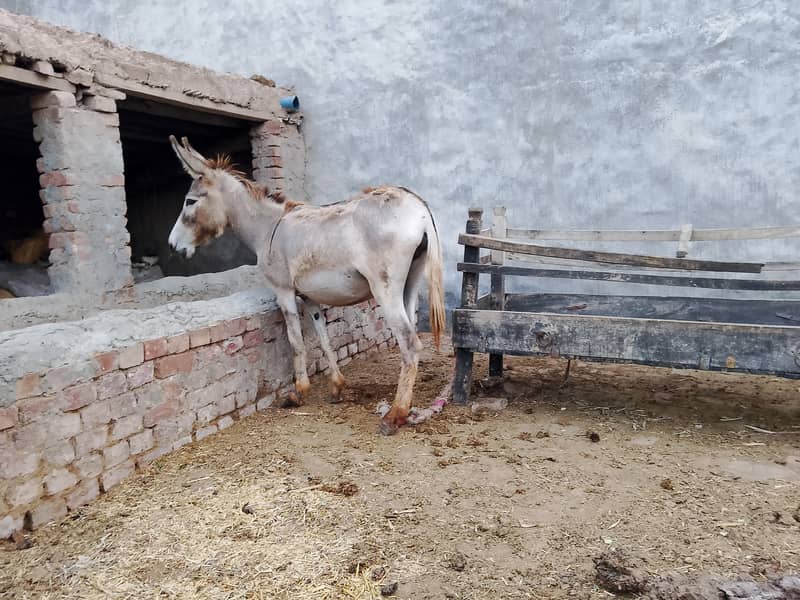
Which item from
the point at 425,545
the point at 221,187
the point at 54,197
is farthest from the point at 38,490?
the point at 54,197

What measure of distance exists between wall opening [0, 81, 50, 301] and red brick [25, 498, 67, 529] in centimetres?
318

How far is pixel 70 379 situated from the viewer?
3.04 meters

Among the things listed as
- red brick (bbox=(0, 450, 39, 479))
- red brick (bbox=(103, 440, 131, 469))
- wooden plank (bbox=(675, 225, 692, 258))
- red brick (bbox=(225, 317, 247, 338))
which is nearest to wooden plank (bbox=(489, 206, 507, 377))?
Result: wooden plank (bbox=(675, 225, 692, 258))

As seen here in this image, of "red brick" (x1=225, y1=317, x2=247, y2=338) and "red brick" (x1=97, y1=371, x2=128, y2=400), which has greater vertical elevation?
"red brick" (x1=225, y1=317, x2=247, y2=338)

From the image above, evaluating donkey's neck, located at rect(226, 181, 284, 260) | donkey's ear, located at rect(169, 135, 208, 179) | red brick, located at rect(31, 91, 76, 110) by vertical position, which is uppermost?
red brick, located at rect(31, 91, 76, 110)

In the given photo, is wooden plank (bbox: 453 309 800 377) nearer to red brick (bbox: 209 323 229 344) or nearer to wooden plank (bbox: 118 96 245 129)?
red brick (bbox: 209 323 229 344)

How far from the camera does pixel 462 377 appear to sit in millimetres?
4492

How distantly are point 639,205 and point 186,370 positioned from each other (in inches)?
204

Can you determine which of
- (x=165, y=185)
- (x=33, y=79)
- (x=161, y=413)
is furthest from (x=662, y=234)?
(x=165, y=185)

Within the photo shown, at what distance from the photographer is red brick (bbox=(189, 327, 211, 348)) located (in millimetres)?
3840

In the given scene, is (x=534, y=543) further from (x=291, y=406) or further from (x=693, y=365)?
(x=291, y=406)

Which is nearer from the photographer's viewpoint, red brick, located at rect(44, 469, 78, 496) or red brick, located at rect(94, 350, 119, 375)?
red brick, located at rect(44, 469, 78, 496)

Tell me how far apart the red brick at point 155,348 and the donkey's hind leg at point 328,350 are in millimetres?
1439

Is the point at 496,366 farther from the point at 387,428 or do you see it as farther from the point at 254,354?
the point at 254,354
